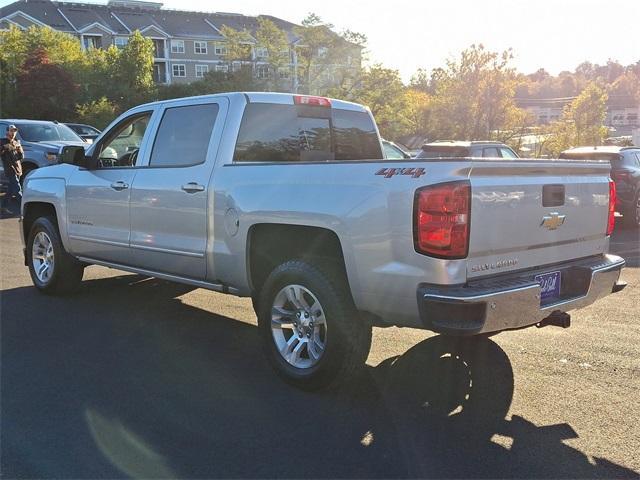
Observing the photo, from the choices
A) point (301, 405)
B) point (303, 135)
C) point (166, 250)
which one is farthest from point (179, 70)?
point (301, 405)

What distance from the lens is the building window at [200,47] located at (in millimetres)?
75875

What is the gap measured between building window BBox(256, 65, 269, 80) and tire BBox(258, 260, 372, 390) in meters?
42.3

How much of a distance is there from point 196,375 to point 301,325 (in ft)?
2.87

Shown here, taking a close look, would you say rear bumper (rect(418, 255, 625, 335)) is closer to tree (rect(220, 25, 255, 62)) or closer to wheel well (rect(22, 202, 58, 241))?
wheel well (rect(22, 202, 58, 241))

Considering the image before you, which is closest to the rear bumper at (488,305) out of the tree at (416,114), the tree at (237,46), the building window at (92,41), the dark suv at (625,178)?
the dark suv at (625,178)

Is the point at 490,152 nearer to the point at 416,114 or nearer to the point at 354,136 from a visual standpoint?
the point at 354,136

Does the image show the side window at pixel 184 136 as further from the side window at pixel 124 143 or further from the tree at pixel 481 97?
the tree at pixel 481 97

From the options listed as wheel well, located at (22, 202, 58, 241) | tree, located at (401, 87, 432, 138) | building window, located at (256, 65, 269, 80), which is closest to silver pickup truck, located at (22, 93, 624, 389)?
wheel well, located at (22, 202, 58, 241)

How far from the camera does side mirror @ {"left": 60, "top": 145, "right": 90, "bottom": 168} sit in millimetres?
5898

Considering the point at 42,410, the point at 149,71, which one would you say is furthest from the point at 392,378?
the point at 149,71

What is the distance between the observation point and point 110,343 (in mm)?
4953

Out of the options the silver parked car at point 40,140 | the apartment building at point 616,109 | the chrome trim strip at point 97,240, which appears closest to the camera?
the chrome trim strip at point 97,240

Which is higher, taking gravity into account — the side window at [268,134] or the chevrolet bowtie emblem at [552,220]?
the side window at [268,134]

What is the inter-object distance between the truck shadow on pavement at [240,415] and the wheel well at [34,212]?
1716mm
